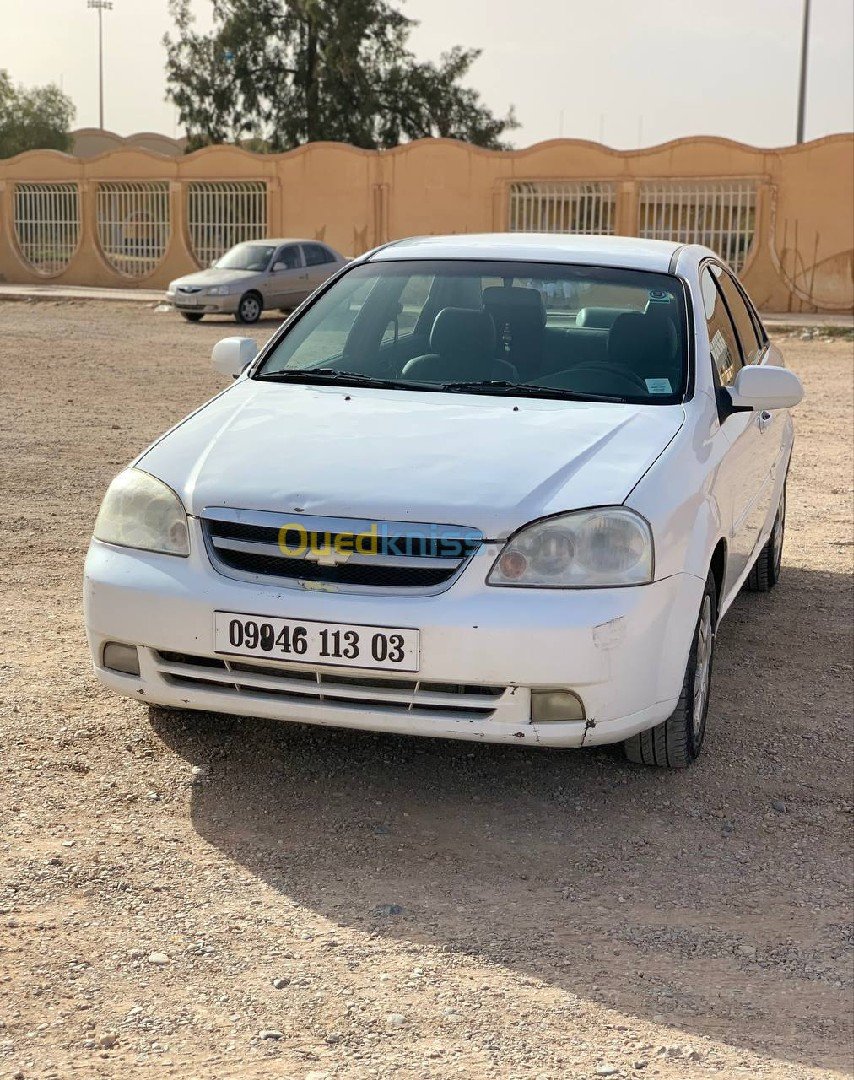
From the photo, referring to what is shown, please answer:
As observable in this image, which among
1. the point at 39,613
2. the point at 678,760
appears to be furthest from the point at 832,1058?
the point at 39,613

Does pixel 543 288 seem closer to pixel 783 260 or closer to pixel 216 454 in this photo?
pixel 216 454

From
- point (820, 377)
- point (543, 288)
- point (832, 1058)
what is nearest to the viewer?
point (832, 1058)

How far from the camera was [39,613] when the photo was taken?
5.87 meters

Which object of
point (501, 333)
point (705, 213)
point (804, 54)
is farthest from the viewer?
point (804, 54)

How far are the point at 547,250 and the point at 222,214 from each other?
28383mm

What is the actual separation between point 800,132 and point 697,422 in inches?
1615

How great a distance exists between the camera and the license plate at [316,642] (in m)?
3.64

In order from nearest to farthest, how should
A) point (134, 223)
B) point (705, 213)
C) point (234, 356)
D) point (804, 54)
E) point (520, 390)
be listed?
point (520, 390)
point (234, 356)
point (705, 213)
point (134, 223)
point (804, 54)

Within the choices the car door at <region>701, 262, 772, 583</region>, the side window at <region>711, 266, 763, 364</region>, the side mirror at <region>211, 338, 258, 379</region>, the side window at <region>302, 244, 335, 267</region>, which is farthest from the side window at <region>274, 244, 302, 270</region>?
the side mirror at <region>211, 338, 258, 379</region>

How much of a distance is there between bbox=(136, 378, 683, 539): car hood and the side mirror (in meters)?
0.68

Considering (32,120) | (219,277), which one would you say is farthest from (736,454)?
(32,120)

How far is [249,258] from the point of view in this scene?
2453 cm

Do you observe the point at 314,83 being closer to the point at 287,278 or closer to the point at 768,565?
the point at 287,278

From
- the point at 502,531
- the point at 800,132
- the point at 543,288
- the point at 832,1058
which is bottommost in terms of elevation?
the point at 832,1058
